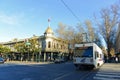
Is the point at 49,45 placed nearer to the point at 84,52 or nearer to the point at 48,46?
the point at 48,46

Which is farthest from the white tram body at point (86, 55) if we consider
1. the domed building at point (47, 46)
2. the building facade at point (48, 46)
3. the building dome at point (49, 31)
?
the building dome at point (49, 31)

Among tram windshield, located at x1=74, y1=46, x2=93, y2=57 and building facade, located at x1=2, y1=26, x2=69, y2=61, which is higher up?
building facade, located at x1=2, y1=26, x2=69, y2=61

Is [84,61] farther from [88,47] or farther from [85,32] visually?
[85,32]

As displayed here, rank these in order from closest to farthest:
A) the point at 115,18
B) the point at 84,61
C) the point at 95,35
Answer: the point at 84,61 → the point at 115,18 → the point at 95,35

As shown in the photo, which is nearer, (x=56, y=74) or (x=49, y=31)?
(x=56, y=74)

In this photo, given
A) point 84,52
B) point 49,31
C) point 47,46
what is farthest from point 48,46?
point 84,52

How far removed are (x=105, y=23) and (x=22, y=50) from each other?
28.3 m

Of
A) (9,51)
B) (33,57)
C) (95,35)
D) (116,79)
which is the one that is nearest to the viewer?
(116,79)

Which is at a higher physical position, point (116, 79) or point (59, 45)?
point (59, 45)

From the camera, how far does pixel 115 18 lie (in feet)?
220

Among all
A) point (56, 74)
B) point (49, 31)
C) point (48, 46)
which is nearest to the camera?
point (56, 74)

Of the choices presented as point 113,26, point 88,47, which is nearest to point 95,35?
point 113,26

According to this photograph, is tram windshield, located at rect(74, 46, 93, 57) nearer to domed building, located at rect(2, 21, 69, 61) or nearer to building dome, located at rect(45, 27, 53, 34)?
domed building, located at rect(2, 21, 69, 61)

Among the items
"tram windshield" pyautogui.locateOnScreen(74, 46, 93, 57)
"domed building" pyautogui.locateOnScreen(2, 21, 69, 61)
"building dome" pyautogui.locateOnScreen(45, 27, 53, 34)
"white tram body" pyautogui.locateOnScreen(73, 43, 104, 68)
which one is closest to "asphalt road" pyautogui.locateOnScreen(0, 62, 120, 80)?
"white tram body" pyautogui.locateOnScreen(73, 43, 104, 68)
